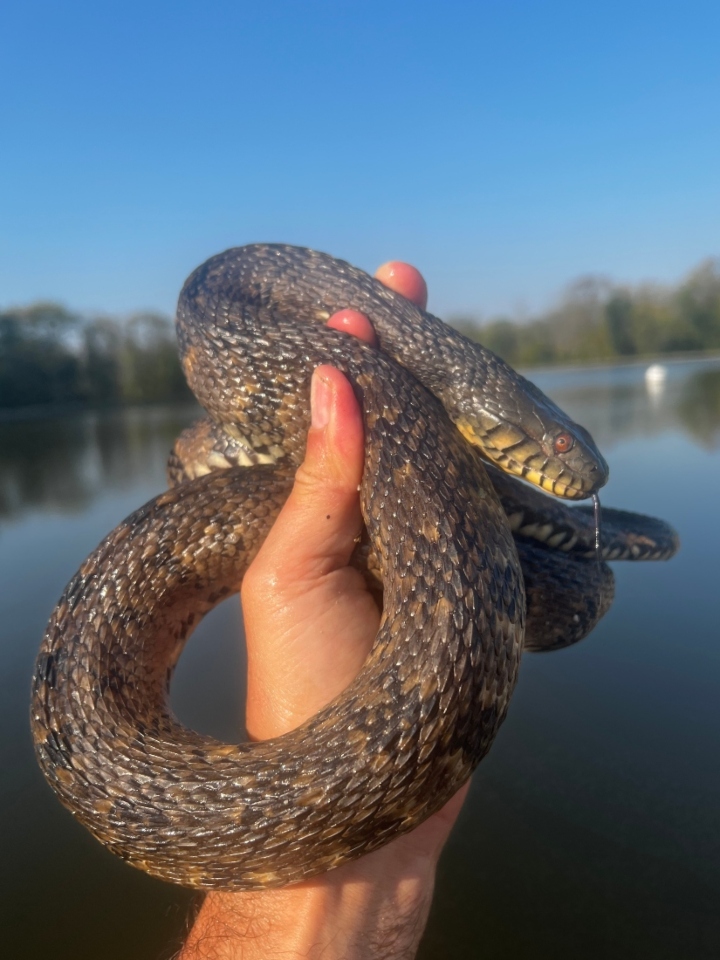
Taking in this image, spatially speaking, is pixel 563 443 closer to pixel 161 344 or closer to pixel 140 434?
pixel 140 434

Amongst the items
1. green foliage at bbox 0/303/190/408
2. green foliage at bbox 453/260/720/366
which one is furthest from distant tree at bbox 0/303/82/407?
green foliage at bbox 453/260/720/366

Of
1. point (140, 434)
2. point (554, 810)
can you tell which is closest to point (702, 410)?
point (554, 810)

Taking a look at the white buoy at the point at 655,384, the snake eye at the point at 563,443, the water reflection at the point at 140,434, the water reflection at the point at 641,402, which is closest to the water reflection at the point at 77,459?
the water reflection at the point at 140,434

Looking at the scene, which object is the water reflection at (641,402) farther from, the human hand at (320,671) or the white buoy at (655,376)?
the human hand at (320,671)

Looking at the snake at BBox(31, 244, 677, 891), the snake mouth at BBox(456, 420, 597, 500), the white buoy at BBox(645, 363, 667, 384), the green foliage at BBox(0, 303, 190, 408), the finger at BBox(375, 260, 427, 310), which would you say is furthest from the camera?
the green foliage at BBox(0, 303, 190, 408)

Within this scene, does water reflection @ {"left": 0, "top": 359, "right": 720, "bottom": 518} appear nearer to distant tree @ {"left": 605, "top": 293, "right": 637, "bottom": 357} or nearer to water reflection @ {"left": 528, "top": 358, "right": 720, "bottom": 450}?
water reflection @ {"left": 528, "top": 358, "right": 720, "bottom": 450}
